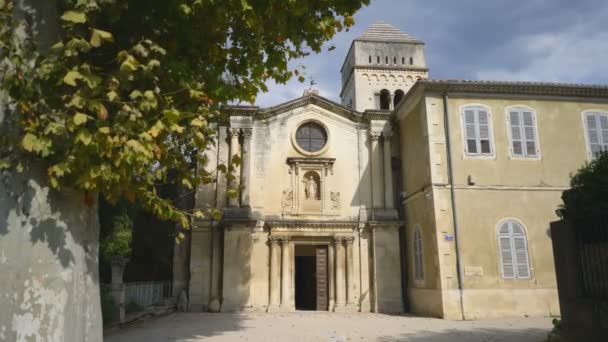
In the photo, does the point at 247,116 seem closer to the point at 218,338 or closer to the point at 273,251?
the point at 273,251

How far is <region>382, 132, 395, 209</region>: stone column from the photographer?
1800 centimetres

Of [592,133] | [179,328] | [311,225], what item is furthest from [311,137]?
[592,133]

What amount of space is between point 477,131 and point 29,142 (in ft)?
46.3

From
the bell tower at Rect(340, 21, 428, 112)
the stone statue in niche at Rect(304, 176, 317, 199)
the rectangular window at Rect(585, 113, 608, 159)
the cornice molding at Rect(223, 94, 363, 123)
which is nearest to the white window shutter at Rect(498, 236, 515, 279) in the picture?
the rectangular window at Rect(585, 113, 608, 159)

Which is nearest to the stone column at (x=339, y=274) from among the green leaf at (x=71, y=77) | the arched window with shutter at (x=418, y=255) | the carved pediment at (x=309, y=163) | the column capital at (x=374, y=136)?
the arched window with shutter at (x=418, y=255)

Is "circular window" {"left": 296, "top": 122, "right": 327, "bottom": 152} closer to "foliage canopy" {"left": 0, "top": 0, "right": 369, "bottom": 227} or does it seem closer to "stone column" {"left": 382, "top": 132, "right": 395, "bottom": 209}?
"stone column" {"left": 382, "top": 132, "right": 395, "bottom": 209}

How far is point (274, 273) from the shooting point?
17.0 meters

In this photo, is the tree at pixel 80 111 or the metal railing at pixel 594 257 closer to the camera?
the tree at pixel 80 111

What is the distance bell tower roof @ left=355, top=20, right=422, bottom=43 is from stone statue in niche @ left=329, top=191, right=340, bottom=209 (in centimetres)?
2082

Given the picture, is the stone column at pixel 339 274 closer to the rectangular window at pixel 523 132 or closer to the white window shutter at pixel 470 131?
the white window shutter at pixel 470 131

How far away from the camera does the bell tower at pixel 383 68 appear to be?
34.5 meters

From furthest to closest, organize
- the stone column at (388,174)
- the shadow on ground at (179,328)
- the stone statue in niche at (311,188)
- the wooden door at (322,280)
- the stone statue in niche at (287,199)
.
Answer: the stone statue in niche at (311,188) < the stone column at (388,174) < the stone statue in niche at (287,199) < the wooden door at (322,280) < the shadow on ground at (179,328)

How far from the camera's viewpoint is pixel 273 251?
56.1 ft

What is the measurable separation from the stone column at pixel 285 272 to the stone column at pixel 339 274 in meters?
1.82
